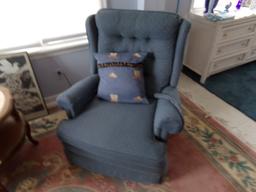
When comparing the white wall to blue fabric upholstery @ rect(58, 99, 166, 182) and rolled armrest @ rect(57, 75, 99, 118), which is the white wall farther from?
blue fabric upholstery @ rect(58, 99, 166, 182)

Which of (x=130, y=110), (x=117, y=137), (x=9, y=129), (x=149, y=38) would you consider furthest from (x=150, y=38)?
(x=9, y=129)

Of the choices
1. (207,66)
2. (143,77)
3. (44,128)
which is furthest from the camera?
(207,66)

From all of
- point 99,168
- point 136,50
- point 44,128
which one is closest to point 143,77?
point 136,50

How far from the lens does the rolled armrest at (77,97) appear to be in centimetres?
135

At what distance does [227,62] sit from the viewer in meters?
2.55

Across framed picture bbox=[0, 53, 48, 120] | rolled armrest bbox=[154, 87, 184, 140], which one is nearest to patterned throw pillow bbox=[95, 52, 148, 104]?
rolled armrest bbox=[154, 87, 184, 140]

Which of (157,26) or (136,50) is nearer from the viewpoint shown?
(157,26)

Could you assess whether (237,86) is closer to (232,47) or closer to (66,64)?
(232,47)

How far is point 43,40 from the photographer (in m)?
1.85

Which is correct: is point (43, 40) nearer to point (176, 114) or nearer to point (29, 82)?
point (29, 82)

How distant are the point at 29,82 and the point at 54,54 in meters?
0.35

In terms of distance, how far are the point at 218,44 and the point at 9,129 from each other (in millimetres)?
2145

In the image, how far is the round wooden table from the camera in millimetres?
1223

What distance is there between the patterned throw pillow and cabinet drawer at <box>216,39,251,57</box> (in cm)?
125
